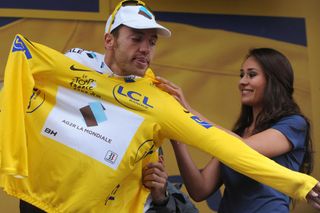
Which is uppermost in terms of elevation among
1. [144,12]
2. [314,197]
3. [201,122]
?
[144,12]

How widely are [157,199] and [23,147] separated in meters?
0.59

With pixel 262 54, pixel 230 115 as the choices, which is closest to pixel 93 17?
pixel 230 115

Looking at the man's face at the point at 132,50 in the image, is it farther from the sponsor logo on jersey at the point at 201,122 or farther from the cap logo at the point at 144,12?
the sponsor logo on jersey at the point at 201,122

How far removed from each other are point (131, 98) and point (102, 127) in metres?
0.15

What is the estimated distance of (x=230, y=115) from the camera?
3.89 m

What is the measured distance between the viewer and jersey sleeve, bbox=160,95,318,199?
199 centimetres

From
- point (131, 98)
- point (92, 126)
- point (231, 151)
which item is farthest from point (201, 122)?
point (92, 126)

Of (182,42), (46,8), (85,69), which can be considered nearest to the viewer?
(85,69)

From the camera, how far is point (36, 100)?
222 centimetres

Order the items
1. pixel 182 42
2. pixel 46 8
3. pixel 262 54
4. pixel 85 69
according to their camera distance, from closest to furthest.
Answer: pixel 85 69 < pixel 262 54 < pixel 46 8 < pixel 182 42

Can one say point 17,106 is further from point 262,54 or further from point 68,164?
point 262,54

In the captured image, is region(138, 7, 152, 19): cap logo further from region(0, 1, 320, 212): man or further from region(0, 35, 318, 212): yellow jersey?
region(0, 35, 318, 212): yellow jersey

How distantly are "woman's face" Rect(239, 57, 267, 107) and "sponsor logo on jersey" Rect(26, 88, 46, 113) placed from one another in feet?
2.86

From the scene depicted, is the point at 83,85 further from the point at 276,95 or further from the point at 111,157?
the point at 276,95
